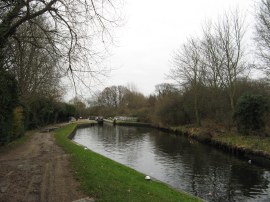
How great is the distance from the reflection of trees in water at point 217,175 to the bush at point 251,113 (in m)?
3.82

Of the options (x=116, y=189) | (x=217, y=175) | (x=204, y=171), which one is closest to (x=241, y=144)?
(x=204, y=171)

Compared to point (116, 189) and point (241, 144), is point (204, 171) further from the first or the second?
point (116, 189)

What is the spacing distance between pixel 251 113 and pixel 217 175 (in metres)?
10.8

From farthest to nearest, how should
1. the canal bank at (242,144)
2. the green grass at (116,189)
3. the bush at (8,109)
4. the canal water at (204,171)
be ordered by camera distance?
the canal bank at (242,144)
the bush at (8,109)
the canal water at (204,171)
the green grass at (116,189)

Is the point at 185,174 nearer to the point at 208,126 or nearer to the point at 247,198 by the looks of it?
the point at 247,198

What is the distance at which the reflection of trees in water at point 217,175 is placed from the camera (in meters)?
13.5

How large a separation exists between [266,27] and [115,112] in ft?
242

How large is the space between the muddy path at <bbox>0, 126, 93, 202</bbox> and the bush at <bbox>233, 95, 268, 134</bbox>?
16046mm

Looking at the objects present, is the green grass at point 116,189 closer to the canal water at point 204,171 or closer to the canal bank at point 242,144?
the canal water at point 204,171

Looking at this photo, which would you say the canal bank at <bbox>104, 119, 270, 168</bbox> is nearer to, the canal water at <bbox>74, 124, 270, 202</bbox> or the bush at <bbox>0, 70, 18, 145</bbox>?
the canal water at <bbox>74, 124, 270, 202</bbox>

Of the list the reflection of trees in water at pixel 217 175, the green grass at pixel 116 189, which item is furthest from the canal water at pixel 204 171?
the green grass at pixel 116 189

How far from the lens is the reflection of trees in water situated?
1354 cm

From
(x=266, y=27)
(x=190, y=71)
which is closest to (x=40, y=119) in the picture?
(x=190, y=71)

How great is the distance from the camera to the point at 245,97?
87.0 ft
